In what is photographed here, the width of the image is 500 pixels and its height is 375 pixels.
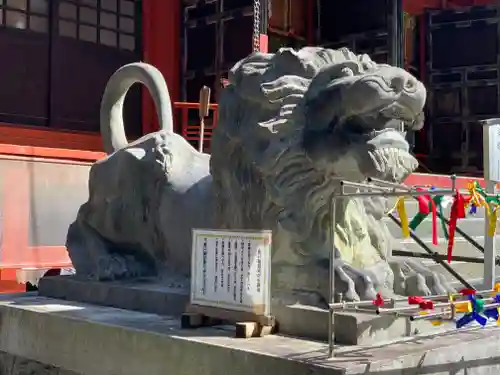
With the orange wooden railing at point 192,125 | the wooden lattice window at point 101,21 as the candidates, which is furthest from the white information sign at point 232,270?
the wooden lattice window at point 101,21

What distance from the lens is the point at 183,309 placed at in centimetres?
217

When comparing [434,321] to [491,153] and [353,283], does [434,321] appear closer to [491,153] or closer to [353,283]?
[353,283]

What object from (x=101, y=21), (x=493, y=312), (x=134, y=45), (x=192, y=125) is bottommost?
(x=493, y=312)

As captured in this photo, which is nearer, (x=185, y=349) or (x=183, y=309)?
(x=185, y=349)

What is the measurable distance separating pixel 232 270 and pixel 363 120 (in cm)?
51

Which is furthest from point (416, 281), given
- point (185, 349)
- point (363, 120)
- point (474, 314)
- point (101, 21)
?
point (101, 21)

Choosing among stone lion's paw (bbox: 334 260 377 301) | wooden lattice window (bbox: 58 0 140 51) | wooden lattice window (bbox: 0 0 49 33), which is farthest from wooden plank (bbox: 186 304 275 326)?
wooden lattice window (bbox: 58 0 140 51)

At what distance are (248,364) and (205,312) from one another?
A: 1.06ft

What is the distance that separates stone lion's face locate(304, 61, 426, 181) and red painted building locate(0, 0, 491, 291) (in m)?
3.57

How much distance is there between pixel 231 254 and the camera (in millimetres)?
1858

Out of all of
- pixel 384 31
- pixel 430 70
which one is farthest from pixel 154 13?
pixel 430 70

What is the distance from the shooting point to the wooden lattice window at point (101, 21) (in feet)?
23.5

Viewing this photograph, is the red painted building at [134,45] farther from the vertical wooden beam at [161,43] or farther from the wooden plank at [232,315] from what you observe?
the wooden plank at [232,315]

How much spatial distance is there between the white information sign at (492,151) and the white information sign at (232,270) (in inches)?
22.0
